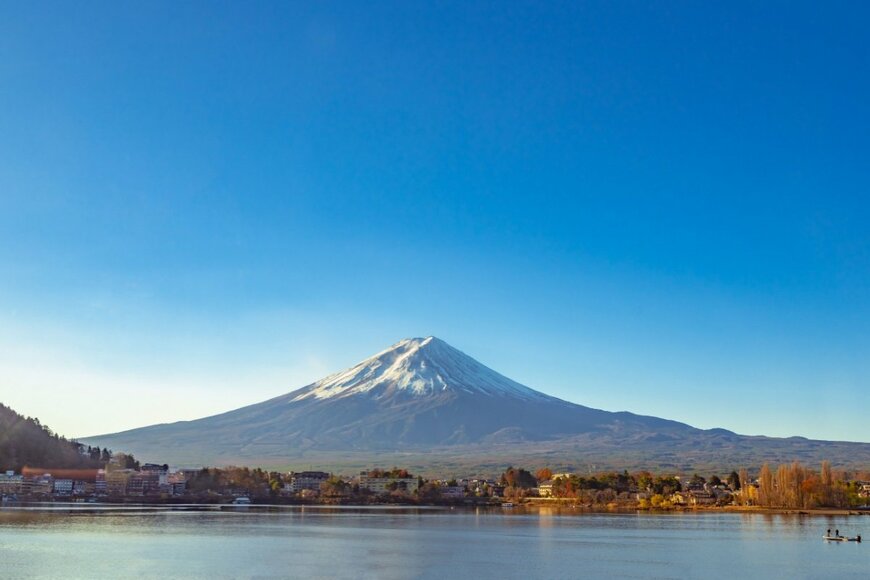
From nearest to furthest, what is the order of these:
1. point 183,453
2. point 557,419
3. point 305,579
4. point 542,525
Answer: point 305,579 < point 542,525 < point 183,453 < point 557,419

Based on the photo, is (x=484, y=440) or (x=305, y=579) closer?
(x=305, y=579)

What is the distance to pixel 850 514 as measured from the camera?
62.9 m

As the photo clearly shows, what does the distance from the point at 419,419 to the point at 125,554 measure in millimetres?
154084

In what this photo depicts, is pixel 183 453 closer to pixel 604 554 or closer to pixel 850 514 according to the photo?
pixel 850 514

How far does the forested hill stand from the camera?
85.0m

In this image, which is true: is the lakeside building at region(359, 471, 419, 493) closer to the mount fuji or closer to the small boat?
the mount fuji

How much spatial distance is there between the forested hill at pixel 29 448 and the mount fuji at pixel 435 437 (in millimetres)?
51639

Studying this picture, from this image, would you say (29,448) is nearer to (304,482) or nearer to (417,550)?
(304,482)

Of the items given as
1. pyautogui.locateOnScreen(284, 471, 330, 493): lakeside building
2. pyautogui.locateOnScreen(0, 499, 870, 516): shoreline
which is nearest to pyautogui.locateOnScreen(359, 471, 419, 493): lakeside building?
pyautogui.locateOnScreen(284, 471, 330, 493): lakeside building

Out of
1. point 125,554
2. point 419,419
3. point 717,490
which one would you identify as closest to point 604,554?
point 125,554

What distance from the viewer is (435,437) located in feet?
580

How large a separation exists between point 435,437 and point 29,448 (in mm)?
98316

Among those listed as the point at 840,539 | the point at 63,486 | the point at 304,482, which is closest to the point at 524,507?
the point at 304,482

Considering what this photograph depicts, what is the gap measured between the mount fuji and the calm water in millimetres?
95436
